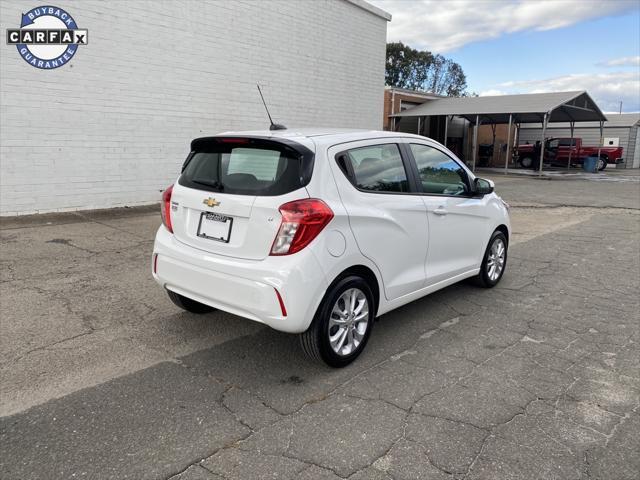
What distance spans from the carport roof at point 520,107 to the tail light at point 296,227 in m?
23.3

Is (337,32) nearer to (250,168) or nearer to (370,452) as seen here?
(250,168)

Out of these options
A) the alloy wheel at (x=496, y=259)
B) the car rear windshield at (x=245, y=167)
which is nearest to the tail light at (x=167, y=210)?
the car rear windshield at (x=245, y=167)

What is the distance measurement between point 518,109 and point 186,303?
24.4m

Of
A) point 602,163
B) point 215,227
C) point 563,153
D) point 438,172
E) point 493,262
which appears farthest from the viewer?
point 563,153

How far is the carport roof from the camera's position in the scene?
2469 cm

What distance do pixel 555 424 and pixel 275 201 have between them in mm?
2221

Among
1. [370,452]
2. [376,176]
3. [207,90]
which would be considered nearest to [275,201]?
[376,176]

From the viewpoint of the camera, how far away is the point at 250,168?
3.54 metres

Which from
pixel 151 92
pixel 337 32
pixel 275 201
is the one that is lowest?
pixel 275 201

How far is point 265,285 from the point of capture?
3.19m

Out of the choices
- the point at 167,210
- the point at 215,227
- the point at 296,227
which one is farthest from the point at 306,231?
the point at 167,210

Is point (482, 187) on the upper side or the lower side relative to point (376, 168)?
lower

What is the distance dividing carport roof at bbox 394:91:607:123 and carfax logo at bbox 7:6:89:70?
20.6 metres

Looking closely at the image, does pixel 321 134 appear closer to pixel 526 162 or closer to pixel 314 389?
pixel 314 389
